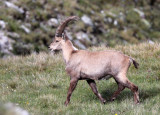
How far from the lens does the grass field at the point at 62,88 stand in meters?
7.87

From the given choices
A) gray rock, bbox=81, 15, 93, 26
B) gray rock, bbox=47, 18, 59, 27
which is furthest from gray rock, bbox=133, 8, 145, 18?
gray rock, bbox=47, 18, 59, 27

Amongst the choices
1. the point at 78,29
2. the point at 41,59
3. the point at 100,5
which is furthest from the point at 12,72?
the point at 100,5

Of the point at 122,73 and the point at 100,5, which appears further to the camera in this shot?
the point at 100,5

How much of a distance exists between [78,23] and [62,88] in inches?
509

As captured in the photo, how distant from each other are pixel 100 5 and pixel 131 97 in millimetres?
19115

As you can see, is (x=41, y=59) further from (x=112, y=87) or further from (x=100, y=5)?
(x=100, y=5)

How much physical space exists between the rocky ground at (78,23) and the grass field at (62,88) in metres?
5.41

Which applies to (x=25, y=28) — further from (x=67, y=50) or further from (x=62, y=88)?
(x=67, y=50)

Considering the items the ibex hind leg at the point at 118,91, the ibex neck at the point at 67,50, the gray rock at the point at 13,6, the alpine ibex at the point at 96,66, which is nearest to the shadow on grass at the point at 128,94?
the ibex hind leg at the point at 118,91

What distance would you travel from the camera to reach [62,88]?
10.2 metres

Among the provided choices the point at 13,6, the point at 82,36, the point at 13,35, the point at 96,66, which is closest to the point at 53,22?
the point at 82,36

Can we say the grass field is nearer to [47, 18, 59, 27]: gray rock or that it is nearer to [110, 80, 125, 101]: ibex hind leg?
[110, 80, 125, 101]: ibex hind leg

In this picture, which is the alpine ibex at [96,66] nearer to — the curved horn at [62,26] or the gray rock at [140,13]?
the curved horn at [62,26]

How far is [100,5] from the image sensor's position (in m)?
27.4
